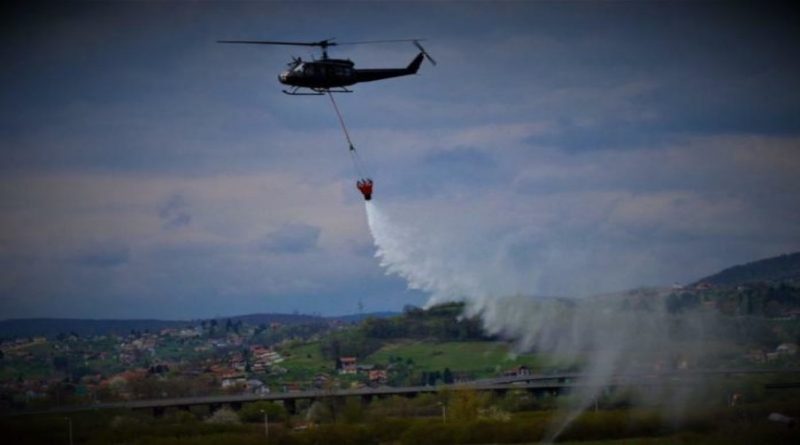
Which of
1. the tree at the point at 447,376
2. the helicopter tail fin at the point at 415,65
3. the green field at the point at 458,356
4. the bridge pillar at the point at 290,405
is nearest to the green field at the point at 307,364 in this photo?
the green field at the point at 458,356

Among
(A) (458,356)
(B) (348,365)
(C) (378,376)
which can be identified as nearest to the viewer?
(A) (458,356)

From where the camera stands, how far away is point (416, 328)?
178 meters

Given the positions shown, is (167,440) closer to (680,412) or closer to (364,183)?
(364,183)

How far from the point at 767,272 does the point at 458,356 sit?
2107 inches

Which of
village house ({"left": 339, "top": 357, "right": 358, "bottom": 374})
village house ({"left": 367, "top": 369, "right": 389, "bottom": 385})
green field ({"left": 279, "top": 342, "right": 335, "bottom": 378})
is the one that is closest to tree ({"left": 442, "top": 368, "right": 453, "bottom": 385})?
village house ({"left": 367, "top": 369, "right": 389, "bottom": 385})

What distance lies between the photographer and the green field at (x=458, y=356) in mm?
129375

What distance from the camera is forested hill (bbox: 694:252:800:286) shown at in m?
164

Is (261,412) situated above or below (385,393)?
below

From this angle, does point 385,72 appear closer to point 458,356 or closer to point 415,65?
point 415,65

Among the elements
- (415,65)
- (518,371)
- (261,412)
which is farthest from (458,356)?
(415,65)

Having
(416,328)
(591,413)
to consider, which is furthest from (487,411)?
(416,328)

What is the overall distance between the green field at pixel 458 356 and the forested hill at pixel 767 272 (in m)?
37.0

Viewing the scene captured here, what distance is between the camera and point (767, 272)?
576 feet

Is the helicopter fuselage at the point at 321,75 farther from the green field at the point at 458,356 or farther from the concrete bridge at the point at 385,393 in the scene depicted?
the green field at the point at 458,356
